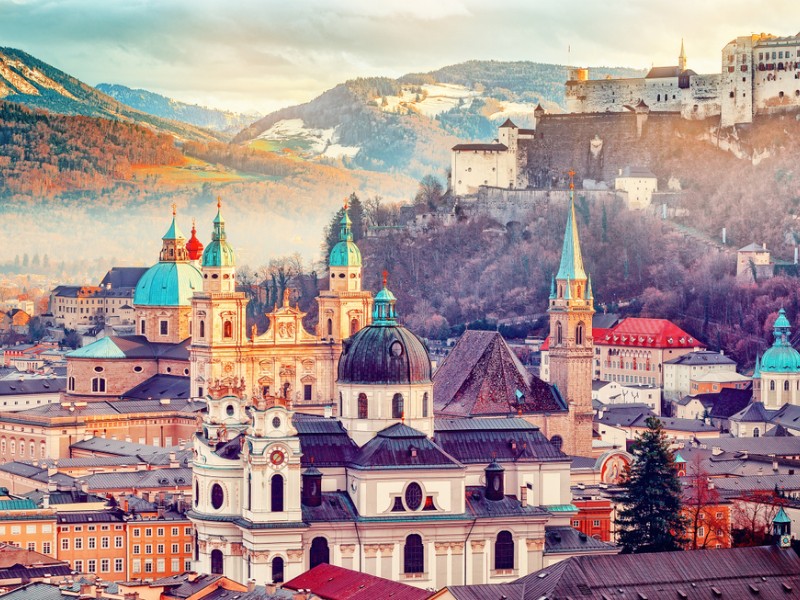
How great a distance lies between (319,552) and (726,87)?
99015 millimetres

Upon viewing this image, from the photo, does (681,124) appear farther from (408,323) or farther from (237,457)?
(237,457)

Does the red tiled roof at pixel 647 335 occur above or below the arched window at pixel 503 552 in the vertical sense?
above

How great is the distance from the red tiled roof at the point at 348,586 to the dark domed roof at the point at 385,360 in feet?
29.0

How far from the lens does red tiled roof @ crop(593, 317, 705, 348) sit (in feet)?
516

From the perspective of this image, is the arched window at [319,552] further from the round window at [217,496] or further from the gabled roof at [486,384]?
the gabled roof at [486,384]

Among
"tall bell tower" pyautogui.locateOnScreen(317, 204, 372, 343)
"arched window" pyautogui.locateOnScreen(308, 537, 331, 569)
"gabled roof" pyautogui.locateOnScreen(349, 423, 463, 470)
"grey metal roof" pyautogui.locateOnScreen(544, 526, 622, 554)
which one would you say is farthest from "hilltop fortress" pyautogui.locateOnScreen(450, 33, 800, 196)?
"arched window" pyautogui.locateOnScreen(308, 537, 331, 569)

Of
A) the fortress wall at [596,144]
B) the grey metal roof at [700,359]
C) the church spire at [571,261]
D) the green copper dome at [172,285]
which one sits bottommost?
the grey metal roof at [700,359]

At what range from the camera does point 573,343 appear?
117 m

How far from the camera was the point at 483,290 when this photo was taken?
174 m

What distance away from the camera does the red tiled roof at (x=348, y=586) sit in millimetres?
75188

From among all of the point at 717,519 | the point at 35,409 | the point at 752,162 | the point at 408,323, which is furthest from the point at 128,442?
the point at 752,162

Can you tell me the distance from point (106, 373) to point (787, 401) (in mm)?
35628

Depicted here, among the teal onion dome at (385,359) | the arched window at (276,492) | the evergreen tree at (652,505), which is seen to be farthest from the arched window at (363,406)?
the evergreen tree at (652,505)

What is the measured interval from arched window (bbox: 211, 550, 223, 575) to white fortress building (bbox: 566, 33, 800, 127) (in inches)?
3831
